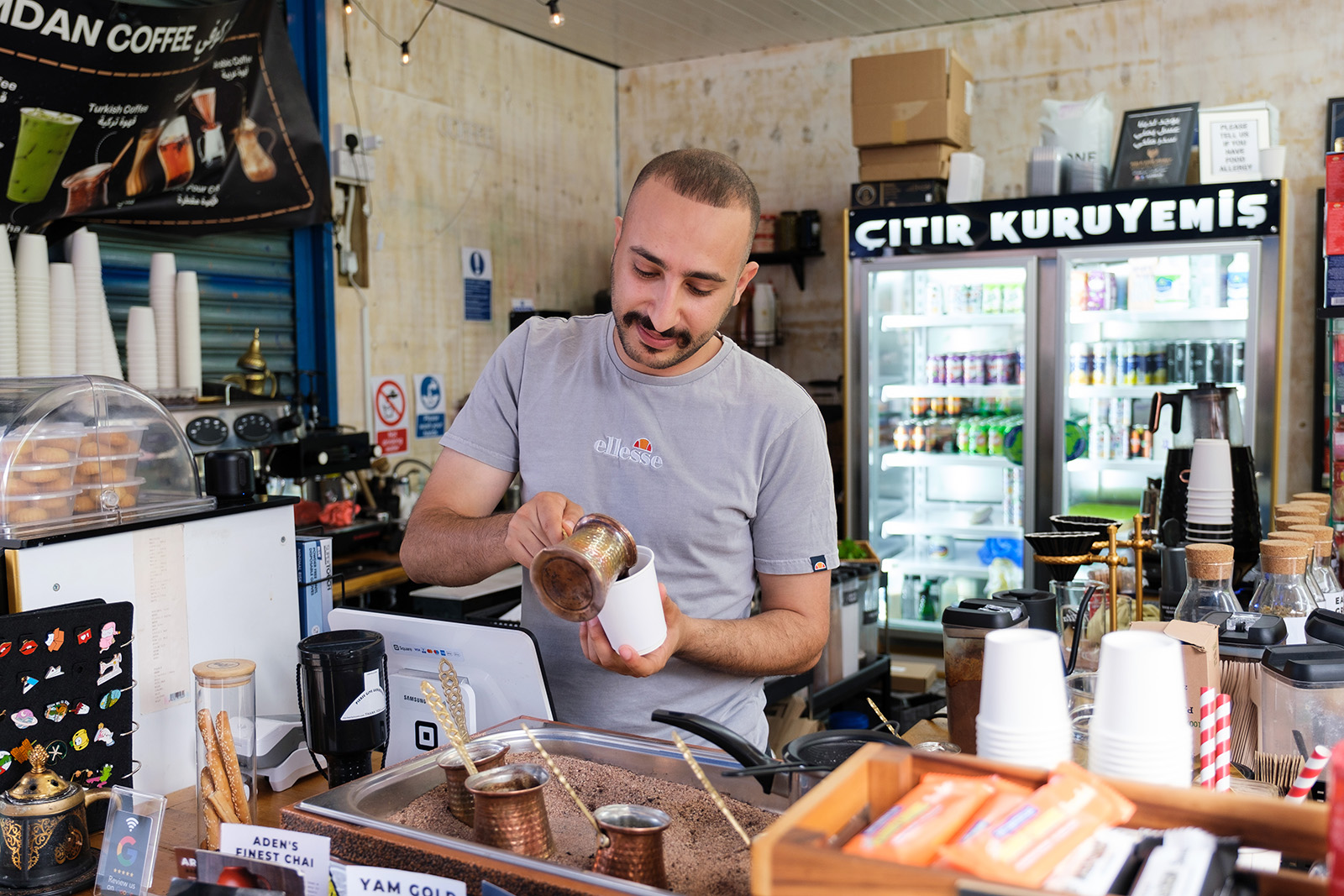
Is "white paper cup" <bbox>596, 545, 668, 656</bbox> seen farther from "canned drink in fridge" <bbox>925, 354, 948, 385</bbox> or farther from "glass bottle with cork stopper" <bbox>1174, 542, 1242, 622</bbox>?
"canned drink in fridge" <bbox>925, 354, 948, 385</bbox>

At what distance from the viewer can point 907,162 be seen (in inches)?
201

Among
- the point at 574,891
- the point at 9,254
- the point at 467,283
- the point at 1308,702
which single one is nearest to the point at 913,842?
the point at 574,891

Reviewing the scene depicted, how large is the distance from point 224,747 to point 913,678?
3.69 metres

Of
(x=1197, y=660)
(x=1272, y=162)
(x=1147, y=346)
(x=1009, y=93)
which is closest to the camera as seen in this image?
(x=1197, y=660)

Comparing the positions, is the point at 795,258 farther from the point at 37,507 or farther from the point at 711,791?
the point at 711,791

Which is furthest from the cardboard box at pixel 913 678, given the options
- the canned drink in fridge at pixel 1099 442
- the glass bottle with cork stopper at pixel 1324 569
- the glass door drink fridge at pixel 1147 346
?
the glass bottle with cork stopper at pixel 1324 569

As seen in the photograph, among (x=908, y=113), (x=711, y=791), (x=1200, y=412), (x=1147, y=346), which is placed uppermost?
(x=908, y=113)

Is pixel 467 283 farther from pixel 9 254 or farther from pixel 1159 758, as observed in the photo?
pixel 1159 758

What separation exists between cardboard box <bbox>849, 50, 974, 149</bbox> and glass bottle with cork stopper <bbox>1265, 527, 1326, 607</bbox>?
335 cm

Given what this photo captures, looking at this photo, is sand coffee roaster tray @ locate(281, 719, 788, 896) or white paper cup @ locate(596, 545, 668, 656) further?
white paper cup @ locate(596, 545, 668, 656)

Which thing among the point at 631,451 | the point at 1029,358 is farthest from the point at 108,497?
the point at 1029,358

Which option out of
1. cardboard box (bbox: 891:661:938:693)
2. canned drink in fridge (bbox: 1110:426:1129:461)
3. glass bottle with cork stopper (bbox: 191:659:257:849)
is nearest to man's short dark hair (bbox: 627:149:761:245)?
glass bottle with cork stopper (bbox: 191:659:257:849)

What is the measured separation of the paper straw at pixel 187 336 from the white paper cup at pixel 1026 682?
11.3 feet

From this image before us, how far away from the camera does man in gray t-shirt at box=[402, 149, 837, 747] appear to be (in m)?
1.74
